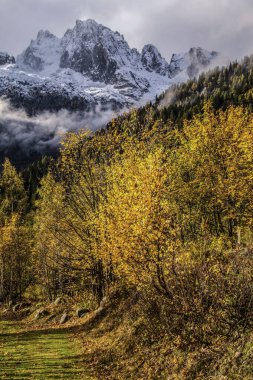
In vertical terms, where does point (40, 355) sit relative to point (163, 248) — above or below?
below

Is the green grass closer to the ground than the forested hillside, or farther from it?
closer to the ground

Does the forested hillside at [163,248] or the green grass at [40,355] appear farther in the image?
the green grass at [40,355]

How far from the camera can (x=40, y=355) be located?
66.5ft

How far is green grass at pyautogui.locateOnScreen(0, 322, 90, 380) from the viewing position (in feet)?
54.7

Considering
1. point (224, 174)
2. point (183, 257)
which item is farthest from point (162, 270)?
point (224, 174)

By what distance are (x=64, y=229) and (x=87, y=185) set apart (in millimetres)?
4054

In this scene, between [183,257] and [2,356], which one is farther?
[2,356]

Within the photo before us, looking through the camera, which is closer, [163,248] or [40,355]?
[163,248]

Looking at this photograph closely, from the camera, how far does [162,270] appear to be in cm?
1636

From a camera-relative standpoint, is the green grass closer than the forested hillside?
No

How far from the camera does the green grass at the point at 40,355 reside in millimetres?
16672

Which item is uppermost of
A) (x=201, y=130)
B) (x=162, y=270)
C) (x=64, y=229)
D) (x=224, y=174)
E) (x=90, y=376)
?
(x=201, y=130)

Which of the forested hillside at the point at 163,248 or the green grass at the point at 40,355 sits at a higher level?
the forested hillside at the point at 163,248

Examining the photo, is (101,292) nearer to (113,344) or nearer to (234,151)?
(113,344)
